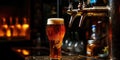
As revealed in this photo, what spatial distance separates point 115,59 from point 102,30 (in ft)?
2.38

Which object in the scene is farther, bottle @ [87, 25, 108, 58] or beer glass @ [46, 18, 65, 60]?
bottle @ [87, 25, 108, 58]

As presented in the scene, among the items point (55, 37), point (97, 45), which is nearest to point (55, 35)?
point (55, 37)

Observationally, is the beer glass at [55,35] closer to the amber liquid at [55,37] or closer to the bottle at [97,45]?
the amber liquid at [55,37]

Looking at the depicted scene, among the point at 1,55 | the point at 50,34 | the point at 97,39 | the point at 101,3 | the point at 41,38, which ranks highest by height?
the point at 101,3

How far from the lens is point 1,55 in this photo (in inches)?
178

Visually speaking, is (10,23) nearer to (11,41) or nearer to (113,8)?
(11,41)

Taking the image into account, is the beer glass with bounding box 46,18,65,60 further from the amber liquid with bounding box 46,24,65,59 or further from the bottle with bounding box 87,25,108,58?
the bottle with bounding box 87,25,108,58

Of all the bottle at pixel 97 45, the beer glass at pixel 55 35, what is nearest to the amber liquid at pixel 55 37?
the beer glass at pixel 55 35

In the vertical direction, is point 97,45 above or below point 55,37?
below

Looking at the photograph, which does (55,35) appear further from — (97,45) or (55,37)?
(97,45)

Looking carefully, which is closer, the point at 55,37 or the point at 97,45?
the point at 55,37

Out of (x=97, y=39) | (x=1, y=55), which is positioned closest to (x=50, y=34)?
(x=97, y=39)

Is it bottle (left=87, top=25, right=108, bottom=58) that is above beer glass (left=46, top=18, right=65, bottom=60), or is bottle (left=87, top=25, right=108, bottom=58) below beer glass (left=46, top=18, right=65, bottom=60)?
below

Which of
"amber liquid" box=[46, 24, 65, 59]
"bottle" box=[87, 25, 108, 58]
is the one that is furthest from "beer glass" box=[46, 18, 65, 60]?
"bottle" box=[87, 25, 108, 58]
